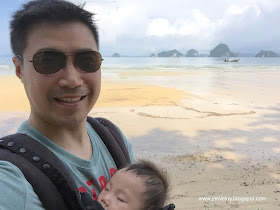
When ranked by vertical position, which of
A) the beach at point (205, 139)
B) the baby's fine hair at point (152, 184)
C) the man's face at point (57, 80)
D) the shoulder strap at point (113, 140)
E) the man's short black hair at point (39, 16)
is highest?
the man's short black hair at point (39, 16)

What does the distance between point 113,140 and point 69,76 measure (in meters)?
0.55

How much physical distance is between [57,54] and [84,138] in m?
0.55

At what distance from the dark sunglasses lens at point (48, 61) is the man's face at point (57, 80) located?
2cm

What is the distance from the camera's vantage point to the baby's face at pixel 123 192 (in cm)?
168

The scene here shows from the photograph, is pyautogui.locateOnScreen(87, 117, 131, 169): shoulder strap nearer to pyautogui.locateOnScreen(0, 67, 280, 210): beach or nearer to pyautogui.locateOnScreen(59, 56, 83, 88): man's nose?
pyautogui.locateOnScreen(59, 56, 83, 88): man's nose

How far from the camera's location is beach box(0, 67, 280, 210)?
4555 millimetres

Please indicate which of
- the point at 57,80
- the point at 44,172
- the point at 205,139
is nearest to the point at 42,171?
the point at 44,172

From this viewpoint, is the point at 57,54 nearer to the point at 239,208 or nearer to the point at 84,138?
the point at 84,138

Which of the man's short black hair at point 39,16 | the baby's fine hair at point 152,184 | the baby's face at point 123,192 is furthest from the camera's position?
the baby's fine hair at point 152,184

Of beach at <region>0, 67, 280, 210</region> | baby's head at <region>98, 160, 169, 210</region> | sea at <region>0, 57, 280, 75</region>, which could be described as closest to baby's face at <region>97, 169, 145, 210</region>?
baby's head at <region>98, 160, 169, 210</region>

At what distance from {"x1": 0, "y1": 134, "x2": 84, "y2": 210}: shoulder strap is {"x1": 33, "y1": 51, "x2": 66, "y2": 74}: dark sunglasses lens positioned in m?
0.39

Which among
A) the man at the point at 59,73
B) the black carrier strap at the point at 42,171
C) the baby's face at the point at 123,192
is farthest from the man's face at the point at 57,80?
the baby's face at the point at 123,192

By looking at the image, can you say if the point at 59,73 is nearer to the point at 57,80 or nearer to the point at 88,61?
the point at 57,80

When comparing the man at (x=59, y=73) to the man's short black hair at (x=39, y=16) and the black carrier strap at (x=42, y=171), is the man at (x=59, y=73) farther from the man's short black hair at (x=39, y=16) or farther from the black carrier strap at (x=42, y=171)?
the black carrier strap at (x=42, y=171)
